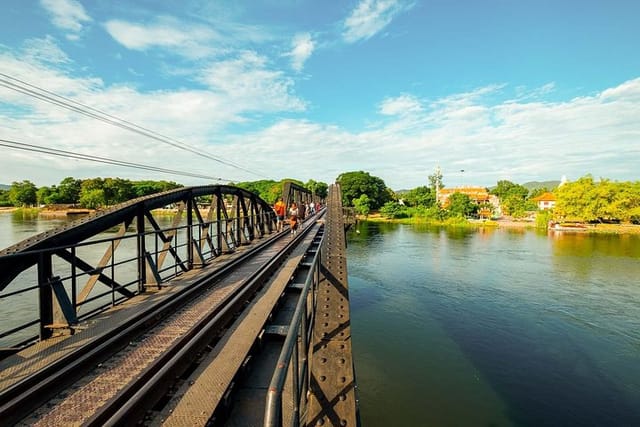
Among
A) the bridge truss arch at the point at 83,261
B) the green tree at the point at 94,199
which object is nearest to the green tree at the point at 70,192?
the green tree at the point at 94,199

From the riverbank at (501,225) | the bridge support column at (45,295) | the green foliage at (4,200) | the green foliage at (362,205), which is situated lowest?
the riverbank at (501,225)

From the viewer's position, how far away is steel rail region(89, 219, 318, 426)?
8.96ft

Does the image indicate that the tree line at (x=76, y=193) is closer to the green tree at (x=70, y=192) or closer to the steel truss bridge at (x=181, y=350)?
the green tree at (x=70, y=192)

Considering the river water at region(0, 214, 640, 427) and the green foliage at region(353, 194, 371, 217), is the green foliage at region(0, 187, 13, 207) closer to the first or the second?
the river water at region(0, 214, 640, 427)

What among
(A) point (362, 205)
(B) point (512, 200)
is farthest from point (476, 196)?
(A) point (362, 205)

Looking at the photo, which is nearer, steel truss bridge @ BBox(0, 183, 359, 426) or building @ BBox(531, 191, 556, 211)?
steel truss bridge @ BBox(0, 183, 359, 426)

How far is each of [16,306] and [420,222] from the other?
67.5 m

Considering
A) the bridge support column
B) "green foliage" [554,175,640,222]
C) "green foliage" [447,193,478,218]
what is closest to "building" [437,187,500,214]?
"green foliage" [447,193,478,218]

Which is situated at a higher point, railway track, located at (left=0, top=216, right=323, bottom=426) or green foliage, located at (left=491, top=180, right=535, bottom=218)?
green foliage, located at (left=491, top=180, right=535, bottom=218)

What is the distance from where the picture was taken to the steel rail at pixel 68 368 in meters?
2.88

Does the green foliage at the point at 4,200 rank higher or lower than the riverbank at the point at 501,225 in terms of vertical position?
higher

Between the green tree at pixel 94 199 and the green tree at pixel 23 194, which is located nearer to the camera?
the green tree at pixel 94 199

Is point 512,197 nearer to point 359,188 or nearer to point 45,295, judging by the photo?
point 359,188

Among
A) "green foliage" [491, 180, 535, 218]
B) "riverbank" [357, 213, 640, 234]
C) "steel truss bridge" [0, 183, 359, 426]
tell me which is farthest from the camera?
"green foliage" [491, 180, 535, 218]
